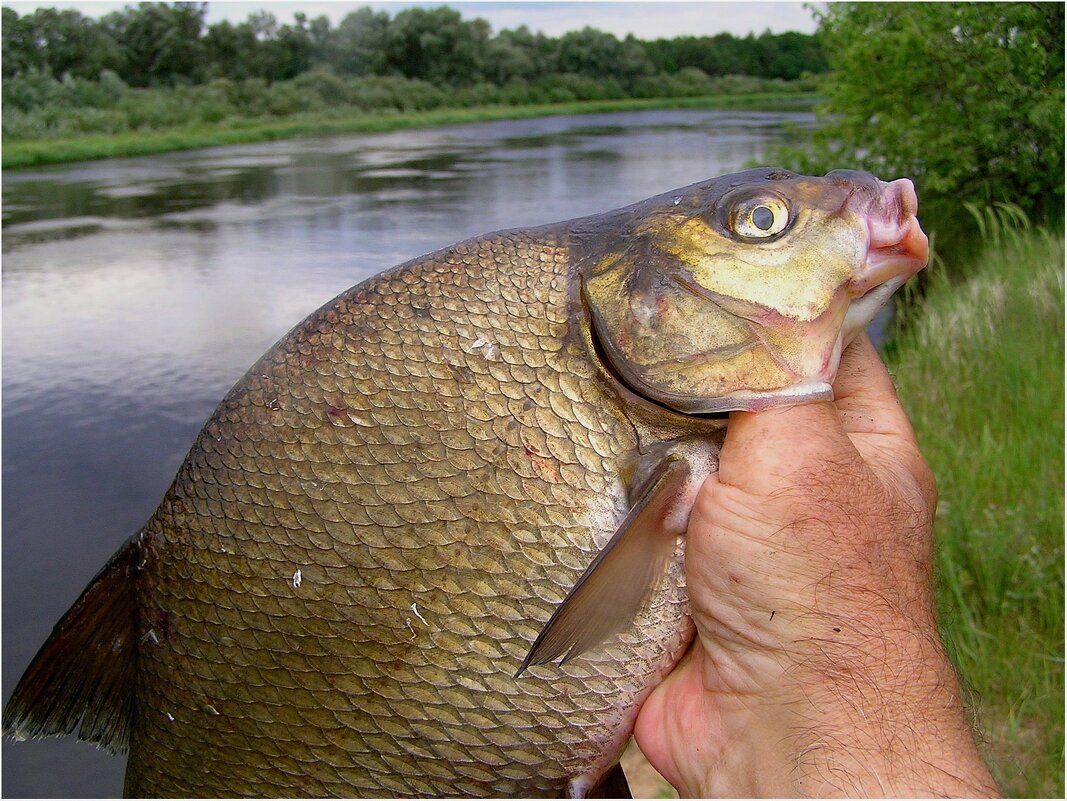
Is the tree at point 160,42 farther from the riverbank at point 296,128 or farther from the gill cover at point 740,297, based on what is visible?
the gill cover at point 740,297

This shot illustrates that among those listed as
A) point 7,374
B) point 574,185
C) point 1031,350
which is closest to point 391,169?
point 574,185

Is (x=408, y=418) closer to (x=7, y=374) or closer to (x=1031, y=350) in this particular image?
(x=1031, y=350)

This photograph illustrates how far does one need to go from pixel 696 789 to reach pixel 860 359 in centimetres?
98

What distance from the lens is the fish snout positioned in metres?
1.62

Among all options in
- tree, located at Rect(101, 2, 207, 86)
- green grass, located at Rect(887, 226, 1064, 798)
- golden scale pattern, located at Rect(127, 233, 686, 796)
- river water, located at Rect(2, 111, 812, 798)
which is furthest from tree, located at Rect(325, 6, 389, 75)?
golden scale pattern, located at Rect(127, 233, 686, 796)

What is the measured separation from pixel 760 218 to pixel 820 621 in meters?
0.75

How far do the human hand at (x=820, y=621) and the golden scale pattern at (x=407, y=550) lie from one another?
170 millimetres

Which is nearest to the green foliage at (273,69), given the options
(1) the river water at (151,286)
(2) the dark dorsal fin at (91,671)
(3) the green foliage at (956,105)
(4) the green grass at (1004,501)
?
(1) the river water at (151,286)

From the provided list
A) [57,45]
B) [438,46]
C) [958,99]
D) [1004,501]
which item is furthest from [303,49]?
[1004,501]

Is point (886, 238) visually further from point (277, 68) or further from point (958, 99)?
point (277, 68)

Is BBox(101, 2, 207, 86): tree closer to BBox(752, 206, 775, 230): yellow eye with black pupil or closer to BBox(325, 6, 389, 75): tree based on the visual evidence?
BBox(325, 6, 389, 75): tree

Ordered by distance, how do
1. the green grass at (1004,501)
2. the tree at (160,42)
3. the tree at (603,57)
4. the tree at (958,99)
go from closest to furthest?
the green grass at (1004,501), the tree at (958,99), the tree at (160,42), the tree at (603,57)

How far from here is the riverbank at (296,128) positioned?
1905 cm

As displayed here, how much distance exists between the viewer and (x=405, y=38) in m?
27.5
